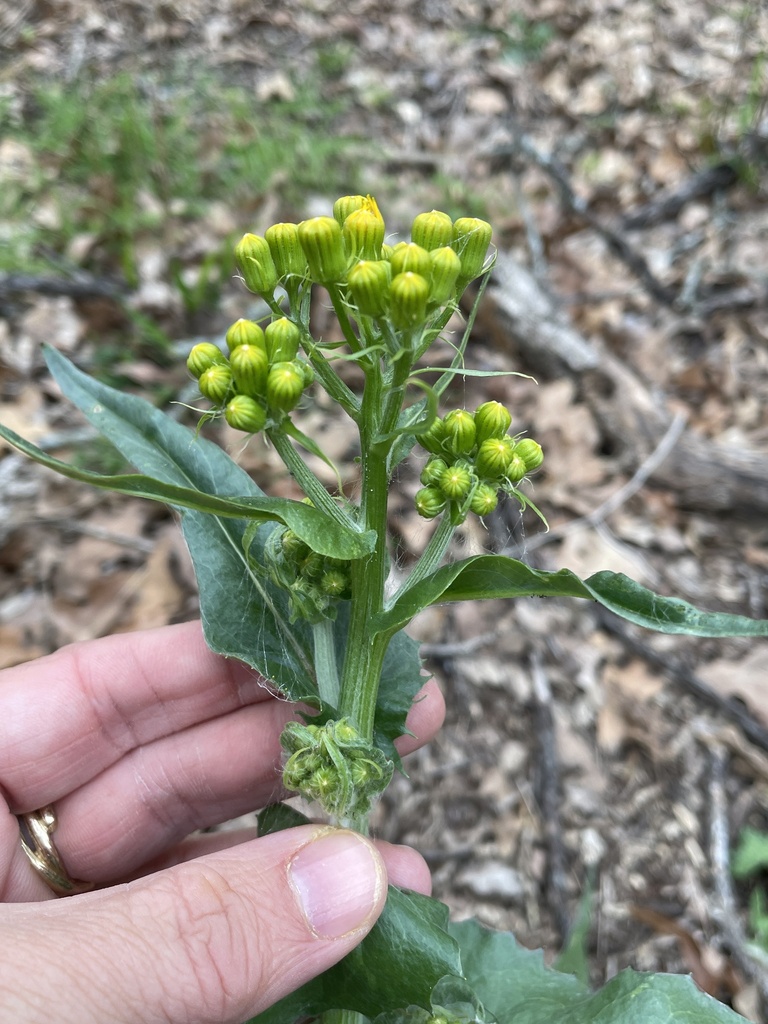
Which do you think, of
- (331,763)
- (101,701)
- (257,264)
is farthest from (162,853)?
(257,264)

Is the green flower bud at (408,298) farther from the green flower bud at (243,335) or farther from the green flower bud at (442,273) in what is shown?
the green flower bud at (243,335)

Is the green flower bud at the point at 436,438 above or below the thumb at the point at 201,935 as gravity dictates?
above

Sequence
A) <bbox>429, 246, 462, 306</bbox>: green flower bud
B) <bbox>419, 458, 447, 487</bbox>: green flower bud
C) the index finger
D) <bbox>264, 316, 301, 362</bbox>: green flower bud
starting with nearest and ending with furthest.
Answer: <bbox>429, 246, 462, 306</bbox>: green flower bud → <bbox>264, 316, 301, 362</bbox>: green flower bud → <bbox>419, 458, 447, 487</bbox>: green flower bud → the index finger

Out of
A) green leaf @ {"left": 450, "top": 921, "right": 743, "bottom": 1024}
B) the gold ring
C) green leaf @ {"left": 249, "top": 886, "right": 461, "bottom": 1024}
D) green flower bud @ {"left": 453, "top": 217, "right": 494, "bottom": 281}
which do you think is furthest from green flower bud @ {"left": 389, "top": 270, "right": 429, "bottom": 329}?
the gold ring

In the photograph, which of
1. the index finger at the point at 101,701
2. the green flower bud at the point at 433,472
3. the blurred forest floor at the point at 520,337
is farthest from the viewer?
the blurred forest floor at the point at 520,337

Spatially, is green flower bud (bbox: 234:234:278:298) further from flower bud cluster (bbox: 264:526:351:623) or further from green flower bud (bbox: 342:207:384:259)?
flower bud cluster (bbox: 264:526:351:623)

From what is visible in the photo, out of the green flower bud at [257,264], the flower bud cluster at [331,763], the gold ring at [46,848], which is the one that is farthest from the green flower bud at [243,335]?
the gold ring at [46,848]

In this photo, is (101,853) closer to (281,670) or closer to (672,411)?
(281,670)

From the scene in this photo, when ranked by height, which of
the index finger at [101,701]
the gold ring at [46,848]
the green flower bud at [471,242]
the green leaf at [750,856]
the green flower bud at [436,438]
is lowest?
the green leaf at [750,856]
